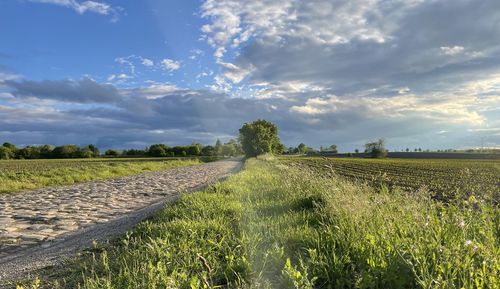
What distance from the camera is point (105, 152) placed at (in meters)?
126

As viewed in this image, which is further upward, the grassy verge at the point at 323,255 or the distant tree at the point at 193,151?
the distant tree at the point at 193,151

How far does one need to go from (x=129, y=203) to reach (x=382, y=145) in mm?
122906

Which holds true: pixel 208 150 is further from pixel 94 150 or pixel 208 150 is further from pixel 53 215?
pixel 53 215

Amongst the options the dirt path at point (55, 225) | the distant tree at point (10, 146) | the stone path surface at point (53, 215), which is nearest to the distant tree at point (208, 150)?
the distant tree at point (10, 146)

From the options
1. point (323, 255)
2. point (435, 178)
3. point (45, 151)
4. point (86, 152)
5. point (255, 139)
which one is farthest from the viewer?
point (86, 152)

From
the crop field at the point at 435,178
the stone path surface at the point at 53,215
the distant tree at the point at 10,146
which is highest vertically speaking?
the distant tree at the point at 10,146

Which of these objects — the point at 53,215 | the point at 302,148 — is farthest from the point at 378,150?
the point at 53,215

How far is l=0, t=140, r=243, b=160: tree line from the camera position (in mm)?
100275

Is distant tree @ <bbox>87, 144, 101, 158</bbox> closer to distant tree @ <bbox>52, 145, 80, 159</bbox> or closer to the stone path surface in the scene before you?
distant tree @ <bbox>52, 145, 80, 159</bbox>

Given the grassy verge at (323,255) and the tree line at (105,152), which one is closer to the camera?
the grassy verge at (323,255)

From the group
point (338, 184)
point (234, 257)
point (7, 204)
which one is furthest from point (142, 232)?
point (7, 204)

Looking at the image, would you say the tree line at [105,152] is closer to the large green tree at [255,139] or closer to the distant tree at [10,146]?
the distant tree at [10,146]

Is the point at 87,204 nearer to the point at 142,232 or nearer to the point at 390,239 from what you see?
the point at 142,232

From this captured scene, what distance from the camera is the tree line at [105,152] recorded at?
100 metres
